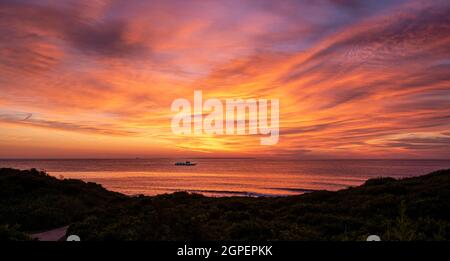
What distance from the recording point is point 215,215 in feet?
50.4

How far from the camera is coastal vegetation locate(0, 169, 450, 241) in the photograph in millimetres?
9906

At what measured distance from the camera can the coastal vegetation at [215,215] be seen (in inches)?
390

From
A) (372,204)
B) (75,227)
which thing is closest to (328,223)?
(372,204)

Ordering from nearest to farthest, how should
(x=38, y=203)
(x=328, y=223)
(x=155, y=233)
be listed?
(x=155, y=233) → (x=328, y=223) → (x=38, y=203)
